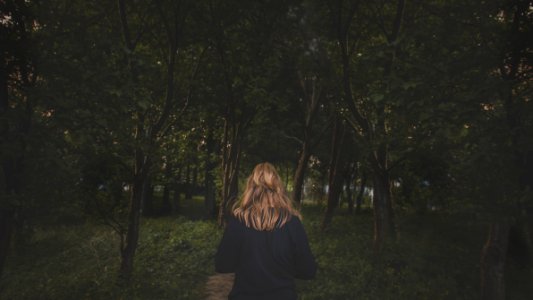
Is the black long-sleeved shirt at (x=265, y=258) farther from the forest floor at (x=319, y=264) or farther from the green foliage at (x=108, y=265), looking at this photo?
the green foliage at (x=108, y=265)

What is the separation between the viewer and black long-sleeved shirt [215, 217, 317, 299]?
3863 mm

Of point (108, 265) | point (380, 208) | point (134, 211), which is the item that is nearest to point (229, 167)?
point (108, 265)

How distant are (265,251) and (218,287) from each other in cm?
973

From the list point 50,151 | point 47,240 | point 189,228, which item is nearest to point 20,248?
point 47,240

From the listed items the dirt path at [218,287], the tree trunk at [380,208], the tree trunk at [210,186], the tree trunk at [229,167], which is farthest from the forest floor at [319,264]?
the tree trunk at [210,186]

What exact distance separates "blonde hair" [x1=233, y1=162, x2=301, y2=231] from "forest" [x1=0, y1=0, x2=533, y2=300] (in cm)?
123

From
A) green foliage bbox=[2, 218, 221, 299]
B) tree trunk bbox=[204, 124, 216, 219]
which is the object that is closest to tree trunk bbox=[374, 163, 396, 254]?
green foliage bbox=[2, 218, 221, 299]

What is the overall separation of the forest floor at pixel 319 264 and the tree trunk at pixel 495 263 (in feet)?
2.26

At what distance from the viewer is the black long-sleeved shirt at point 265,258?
3.86 meters

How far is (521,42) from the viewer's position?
340 inches

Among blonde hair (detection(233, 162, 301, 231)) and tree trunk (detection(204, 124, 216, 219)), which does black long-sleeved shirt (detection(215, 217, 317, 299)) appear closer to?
blonde hair (detection(233, 162, 301, 231))

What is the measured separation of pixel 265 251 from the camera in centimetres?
388

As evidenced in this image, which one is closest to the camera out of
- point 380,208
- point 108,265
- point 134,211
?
point 134,211

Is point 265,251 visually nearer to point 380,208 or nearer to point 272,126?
point 380,208
